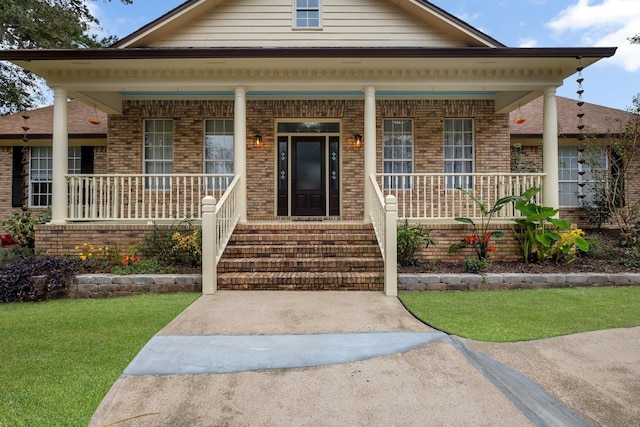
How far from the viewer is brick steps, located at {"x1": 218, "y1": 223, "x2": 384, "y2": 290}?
6023 mm

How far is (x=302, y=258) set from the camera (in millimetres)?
6730

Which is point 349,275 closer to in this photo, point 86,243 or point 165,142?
point 86,243

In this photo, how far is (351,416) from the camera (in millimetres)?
2588

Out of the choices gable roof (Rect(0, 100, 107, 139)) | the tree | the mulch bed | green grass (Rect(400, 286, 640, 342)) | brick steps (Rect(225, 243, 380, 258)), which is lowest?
green grass (Rect(400, 286, 640, 342))

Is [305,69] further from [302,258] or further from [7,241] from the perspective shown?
[7,241]

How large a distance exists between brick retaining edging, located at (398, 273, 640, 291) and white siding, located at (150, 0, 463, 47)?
6586 millimetres

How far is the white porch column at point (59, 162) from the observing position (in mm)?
7699

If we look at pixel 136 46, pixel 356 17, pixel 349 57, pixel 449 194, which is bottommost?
pixel 449 194

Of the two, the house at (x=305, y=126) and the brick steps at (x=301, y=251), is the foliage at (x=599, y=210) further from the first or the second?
the brick steps at (x=301, y=251)

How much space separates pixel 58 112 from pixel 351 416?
8.58 metres

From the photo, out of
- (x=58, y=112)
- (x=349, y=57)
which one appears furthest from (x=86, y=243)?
(x=349, y=57)

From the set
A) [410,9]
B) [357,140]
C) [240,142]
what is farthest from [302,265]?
[410,9]

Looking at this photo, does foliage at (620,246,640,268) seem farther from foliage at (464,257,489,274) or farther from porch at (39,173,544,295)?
foliage at (464,257,489,274)

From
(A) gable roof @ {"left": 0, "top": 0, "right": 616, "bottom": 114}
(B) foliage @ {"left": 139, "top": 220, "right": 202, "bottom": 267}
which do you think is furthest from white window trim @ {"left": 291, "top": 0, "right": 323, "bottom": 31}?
(B) foliage @ {"left": 139, "top": 220, "right": 202, "bottom": 267}
